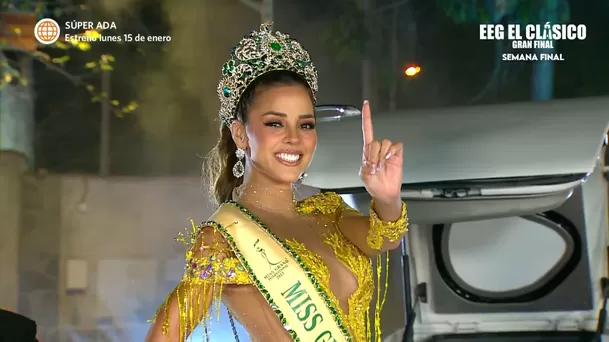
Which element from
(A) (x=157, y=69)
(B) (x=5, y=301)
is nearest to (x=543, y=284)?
(A) (x=157, y=69)

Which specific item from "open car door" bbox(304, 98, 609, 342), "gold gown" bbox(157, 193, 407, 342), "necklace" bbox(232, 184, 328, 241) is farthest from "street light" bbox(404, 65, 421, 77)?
"necklace" bbox(232, 184, 328, 241)

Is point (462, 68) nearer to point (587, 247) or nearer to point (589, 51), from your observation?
point (589, 51)

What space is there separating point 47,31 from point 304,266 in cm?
154

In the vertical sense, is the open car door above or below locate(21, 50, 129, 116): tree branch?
below

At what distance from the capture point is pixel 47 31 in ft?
7.31

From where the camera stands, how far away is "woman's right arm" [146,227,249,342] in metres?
1.14

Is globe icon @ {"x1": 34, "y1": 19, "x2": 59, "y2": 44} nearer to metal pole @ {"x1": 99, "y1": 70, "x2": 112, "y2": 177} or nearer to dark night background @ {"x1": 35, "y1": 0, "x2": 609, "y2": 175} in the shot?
dark night background @ {"x1": 35, "y1": 0, "x2": 609, "y2": 175}

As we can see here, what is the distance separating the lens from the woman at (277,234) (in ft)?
3.92

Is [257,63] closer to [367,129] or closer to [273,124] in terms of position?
[273,124]

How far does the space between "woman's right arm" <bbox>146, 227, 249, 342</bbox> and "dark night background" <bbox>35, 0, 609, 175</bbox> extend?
1.03 m

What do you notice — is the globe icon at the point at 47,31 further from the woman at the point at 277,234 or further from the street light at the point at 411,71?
the street light at the point at 411,71

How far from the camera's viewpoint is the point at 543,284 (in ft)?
7.07

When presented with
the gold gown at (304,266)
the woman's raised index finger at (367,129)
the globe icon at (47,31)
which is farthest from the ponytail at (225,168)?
the globe icon at (47,31)

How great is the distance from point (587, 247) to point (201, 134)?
4.74 feet
